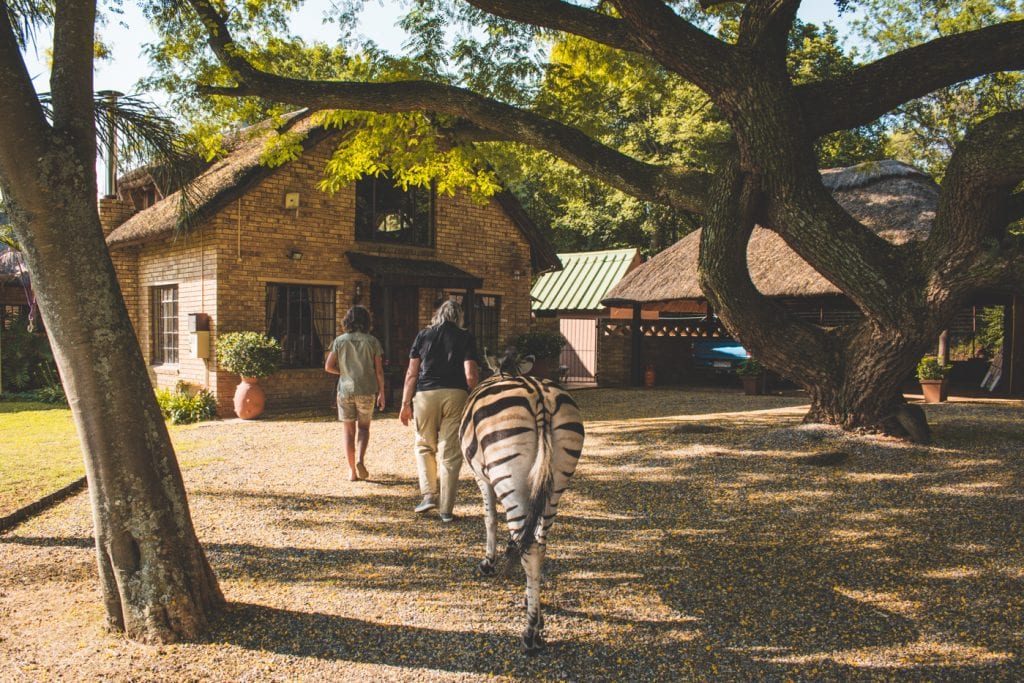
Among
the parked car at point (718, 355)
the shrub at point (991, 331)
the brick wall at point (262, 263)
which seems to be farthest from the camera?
the shrub at point (991, 331)

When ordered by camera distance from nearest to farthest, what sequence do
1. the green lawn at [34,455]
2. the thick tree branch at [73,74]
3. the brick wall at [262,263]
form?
the thick tree branch at [73,74] → the green lawn at [34,455] → the brick wall at [262,263]

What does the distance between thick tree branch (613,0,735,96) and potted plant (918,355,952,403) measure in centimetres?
920

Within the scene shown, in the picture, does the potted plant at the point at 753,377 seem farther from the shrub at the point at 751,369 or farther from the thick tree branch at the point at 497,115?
the thick tree branch at the point at 497,115

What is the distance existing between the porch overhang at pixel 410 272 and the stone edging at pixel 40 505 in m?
7.58

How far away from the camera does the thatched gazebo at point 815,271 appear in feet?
49.0

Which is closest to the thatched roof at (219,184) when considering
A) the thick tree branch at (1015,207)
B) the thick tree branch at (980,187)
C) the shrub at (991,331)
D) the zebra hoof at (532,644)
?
the thick tree branch at (980,187)

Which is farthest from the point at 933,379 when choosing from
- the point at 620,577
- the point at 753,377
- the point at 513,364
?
the point at 513,364

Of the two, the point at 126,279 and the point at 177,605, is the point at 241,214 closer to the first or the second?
the point at 126,279

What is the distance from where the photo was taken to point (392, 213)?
1593 cm

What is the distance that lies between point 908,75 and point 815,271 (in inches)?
262

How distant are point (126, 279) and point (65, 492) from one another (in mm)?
9591

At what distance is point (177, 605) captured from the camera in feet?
12.1

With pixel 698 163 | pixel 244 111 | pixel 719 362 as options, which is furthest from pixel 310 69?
pixel 698 163

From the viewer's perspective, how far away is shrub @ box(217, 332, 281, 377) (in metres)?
12.4
